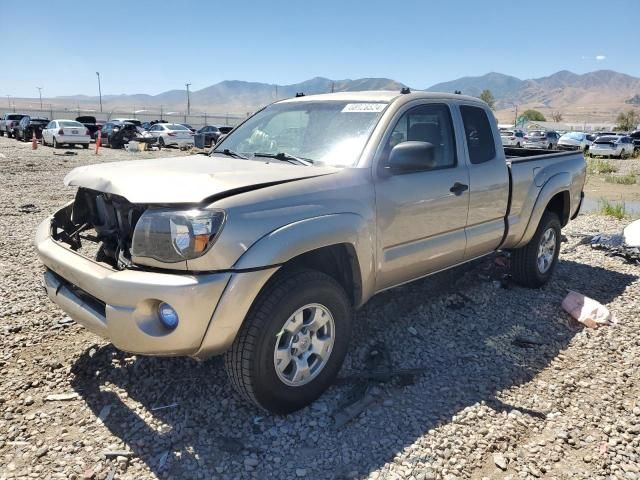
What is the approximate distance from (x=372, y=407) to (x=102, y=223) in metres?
2.15

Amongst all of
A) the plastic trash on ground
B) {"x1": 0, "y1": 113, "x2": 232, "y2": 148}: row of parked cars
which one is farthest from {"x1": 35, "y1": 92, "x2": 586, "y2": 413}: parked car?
{"x1": 0, "y1": 113, "x2": 232, "y2": 148}: row of parked cars

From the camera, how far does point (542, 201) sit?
5031mm

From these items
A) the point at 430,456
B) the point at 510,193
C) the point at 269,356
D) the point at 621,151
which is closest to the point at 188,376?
the point at 269,356

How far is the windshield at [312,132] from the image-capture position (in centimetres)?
348

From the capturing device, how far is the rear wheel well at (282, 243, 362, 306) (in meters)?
3.18

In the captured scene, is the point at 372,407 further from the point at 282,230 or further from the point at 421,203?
the point at 421,203

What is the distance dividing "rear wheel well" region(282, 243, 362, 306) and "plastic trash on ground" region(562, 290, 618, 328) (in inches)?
97.4

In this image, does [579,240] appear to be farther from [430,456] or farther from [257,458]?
[257,458]

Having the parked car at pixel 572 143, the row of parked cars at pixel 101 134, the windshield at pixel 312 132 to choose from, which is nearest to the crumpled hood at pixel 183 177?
the windshield at pixel 312 132

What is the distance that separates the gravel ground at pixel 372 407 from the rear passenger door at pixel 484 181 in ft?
2.50

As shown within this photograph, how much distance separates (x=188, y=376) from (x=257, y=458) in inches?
37.0

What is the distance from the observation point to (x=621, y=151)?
31812 millimetres

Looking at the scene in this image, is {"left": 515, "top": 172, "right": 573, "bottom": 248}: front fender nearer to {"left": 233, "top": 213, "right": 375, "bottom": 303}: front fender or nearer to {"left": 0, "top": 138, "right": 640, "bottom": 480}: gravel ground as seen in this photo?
{"left": 0, "top": 138, "right": 640, "bottom": 480}: gravel ground

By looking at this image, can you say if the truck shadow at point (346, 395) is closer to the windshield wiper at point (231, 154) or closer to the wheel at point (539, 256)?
the wheel at point (539, 256)
